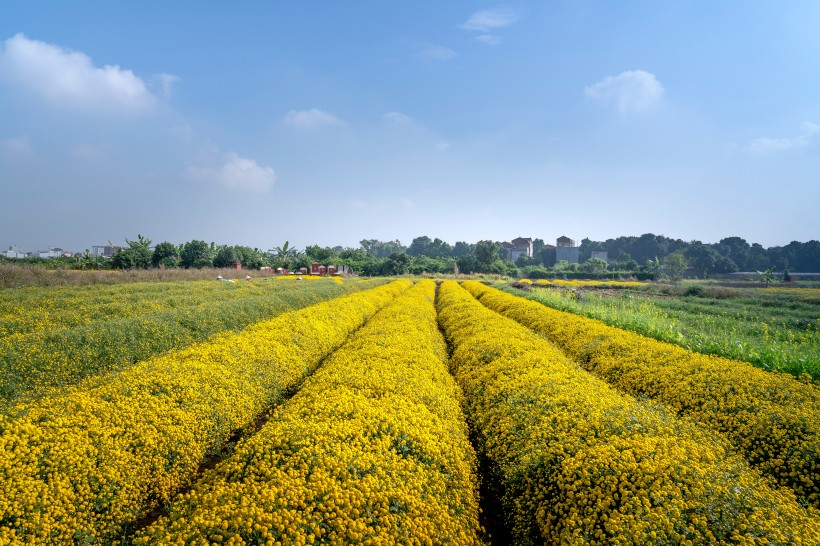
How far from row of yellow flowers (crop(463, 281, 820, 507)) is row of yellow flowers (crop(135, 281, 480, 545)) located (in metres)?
3.72

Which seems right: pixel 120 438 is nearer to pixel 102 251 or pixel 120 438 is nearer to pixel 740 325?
pixel 740 325

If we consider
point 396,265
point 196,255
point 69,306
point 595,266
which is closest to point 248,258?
point 196,255

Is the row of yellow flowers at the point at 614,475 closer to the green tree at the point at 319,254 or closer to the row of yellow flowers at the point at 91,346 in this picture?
the row of yellow flowers at the point at 91,346

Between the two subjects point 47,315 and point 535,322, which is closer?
point 47,315

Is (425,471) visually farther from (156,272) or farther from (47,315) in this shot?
(156,272)

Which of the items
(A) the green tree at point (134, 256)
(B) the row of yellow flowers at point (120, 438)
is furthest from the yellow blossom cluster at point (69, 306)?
(A) the green tree at point (134, 256)

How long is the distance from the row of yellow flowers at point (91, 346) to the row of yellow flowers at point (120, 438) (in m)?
1.37

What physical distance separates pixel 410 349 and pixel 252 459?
17.6 feet

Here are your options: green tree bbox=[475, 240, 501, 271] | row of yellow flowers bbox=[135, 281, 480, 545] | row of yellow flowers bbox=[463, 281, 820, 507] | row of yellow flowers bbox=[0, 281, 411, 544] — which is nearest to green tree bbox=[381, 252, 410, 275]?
green tree bbox=[475, 240, 501, 271]

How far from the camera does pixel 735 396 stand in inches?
241

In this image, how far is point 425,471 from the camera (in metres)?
4.53

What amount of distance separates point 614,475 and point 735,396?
12.2ft

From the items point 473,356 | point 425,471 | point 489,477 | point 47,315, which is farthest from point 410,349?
point 47,315

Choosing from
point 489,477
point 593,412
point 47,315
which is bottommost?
point 489,477
